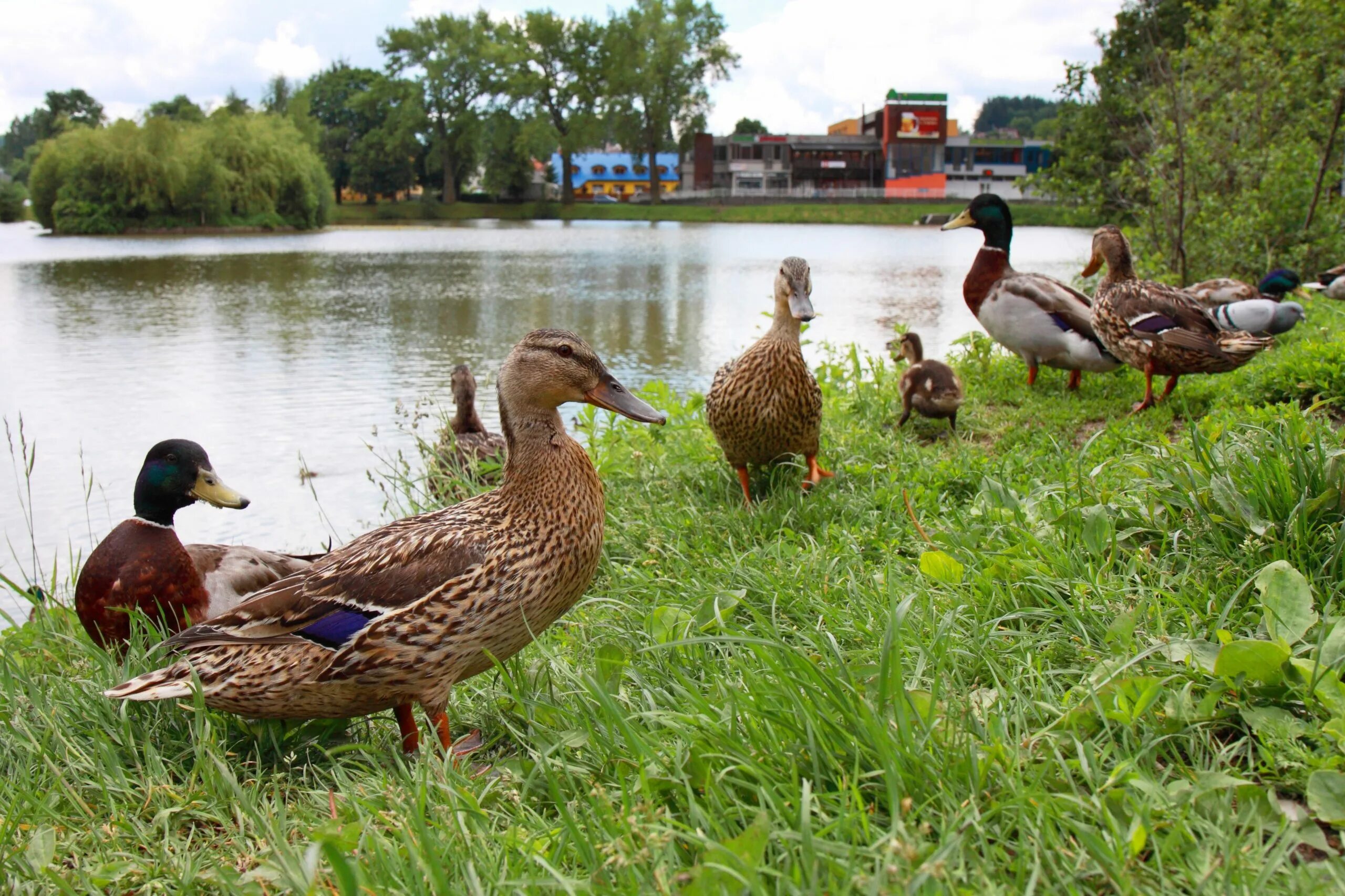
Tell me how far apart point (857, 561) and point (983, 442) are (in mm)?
2476

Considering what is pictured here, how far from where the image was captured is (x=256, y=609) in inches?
104

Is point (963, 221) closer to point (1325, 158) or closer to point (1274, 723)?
point (1325, 158)

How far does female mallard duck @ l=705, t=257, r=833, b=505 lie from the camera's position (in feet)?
14.3

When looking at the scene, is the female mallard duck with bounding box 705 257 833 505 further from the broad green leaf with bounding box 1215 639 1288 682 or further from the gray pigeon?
the gray pigeon

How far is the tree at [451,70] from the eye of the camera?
72062 millimetres

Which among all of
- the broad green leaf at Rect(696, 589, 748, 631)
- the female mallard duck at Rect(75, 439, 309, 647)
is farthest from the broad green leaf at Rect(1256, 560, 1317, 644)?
the female mallard duck at Rect(75, 439, 309, 647)

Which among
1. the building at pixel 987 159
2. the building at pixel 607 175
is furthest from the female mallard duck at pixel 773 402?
the building at pixel 607 175

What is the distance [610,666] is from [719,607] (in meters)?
0.50

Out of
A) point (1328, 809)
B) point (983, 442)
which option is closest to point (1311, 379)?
point (983, 442)

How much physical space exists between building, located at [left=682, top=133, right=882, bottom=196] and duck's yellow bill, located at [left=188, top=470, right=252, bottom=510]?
84.8 metres

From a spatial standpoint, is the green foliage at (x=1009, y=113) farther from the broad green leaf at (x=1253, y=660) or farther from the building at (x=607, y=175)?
the broad green leaf at (x=1253, y=660)

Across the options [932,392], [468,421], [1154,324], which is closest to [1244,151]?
[1154,324]

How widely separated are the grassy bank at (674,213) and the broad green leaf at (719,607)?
162 ft

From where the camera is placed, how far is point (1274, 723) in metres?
1.81
